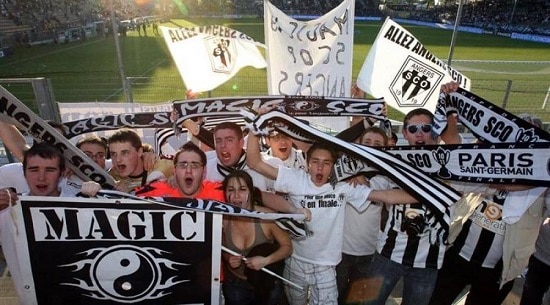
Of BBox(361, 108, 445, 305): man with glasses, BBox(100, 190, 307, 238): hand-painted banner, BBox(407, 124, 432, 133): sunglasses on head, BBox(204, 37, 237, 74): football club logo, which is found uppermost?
BBox(204, 37, 237, 74): football club logo

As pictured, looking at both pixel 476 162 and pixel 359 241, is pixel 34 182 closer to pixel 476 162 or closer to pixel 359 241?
pixel 359 241

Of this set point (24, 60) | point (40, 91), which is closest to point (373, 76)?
point (40, 91)

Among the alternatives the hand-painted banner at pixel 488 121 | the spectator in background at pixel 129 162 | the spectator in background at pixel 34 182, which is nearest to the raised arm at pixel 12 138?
the spectator in background at pixel 34 182

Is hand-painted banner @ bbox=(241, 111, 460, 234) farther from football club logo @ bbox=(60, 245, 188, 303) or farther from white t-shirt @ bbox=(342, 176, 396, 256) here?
football club logo @ bbox=(60, 245, 188, 303)

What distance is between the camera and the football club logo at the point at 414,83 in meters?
5.29

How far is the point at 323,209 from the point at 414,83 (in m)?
2.98

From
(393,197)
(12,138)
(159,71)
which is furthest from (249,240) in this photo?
(159,71)

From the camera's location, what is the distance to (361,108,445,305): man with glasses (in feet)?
11.1

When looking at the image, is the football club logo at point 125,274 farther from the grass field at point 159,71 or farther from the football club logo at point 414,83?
the grass field at point 159,71

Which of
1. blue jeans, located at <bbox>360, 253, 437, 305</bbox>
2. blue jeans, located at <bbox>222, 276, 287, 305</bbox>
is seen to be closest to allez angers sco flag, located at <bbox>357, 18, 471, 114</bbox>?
blue jeans, located at <bbox>360, 253, 437, 305</bbox>

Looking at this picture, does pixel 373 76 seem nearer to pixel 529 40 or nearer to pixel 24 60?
pixel 24 60

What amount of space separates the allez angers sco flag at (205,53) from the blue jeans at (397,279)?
3.87 meters

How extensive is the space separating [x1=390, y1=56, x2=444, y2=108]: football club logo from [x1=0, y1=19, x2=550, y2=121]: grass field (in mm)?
3144

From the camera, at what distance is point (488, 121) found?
3701 millimetres
